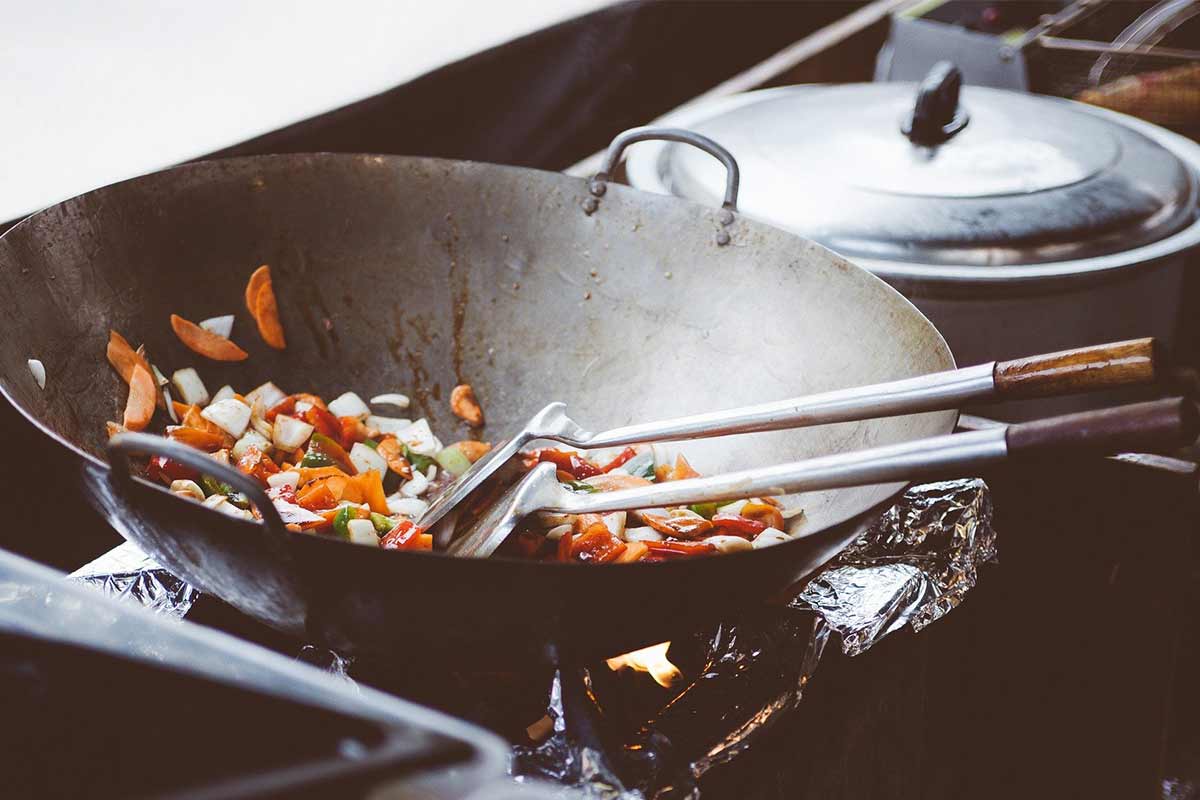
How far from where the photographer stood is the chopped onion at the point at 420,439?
1.51 meters

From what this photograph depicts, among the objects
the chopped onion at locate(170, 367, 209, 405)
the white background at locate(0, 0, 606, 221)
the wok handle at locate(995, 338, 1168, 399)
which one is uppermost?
the white background at locate(0, 0, 606, 221)

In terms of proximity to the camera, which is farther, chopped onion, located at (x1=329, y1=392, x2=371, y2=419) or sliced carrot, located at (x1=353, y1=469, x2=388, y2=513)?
chopped onion, located at (x1=329, y1=392, x2=371, y2=419)

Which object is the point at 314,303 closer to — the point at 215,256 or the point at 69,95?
the point at 215,256

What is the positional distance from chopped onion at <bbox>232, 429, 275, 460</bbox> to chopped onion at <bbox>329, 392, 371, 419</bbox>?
0.52 ft

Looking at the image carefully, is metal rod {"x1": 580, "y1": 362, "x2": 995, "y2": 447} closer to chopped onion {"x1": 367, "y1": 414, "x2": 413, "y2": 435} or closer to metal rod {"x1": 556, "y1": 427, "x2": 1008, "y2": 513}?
metal rod {"x1": 556, "y1": 427, "x2": 1008, "y2": 513}

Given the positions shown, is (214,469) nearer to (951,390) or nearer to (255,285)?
(951,390)

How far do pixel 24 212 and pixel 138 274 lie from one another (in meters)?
0.27

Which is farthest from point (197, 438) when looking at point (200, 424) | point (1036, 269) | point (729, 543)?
point (1036, 269)

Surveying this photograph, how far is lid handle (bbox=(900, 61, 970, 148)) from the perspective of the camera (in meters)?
1.77

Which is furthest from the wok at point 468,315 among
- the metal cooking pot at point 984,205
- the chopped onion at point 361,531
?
the metal cooking pot at point 984,205

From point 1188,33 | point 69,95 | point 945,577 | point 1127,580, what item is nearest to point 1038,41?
point 1188,33

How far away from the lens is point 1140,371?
0.88 m

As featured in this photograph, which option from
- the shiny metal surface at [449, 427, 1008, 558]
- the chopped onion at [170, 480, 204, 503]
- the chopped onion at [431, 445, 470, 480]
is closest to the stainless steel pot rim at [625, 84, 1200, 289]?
the chopped onion at [431, 445, 470, 480]

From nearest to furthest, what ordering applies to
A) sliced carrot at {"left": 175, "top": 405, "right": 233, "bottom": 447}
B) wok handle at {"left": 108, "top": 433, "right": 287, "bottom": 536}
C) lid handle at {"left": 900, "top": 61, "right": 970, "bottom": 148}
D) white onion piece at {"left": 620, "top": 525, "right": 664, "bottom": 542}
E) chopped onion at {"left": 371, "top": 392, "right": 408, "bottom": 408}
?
wok handle at {"left": 108, "top": 433, "right": 287, "bottom": 536} < white onion piece at {"left": 620, "top": 525, "right": 664, "bottom": 542} < sliced carrot at {"left": 175, "top": 405, "right": 233, "bottom": 447} < chopped onion at {"left": 371, "top": 392, "right": 408, "bottom": 408} < lid handle at {"left": 900, "top": 61, "right": 970, "bottom": 148}
